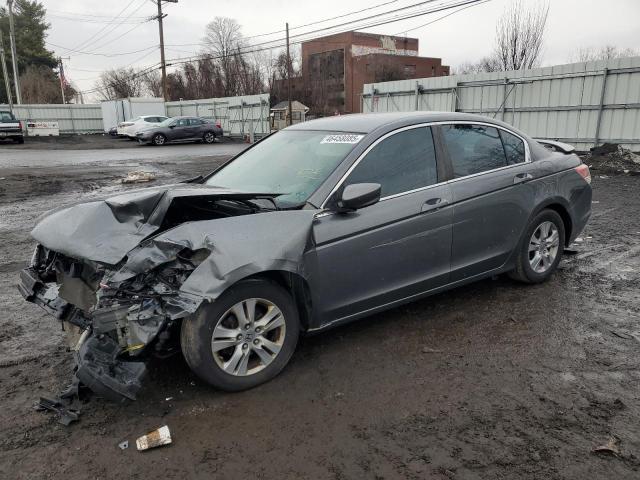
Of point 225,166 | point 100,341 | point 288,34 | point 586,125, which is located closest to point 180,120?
point 288,34

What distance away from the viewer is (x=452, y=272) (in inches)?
162

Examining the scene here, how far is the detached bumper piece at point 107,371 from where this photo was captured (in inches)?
110

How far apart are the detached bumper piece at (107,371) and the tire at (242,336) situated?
1.06 ft

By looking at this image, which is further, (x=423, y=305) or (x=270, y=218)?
(x=423, y=305)

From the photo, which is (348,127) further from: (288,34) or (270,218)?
(288,34)

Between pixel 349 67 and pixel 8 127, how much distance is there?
167ft

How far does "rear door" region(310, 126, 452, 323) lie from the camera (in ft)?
11.2

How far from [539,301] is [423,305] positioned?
1.08 metres

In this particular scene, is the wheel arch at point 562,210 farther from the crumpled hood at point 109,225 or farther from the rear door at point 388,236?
the crumpled hood at point 109,225

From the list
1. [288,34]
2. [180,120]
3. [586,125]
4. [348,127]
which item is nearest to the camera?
[348,127]

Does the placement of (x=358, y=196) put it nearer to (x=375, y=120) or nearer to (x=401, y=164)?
(x=401, y=164)

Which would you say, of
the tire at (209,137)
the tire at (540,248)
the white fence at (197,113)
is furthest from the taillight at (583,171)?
the tire at (209,137)

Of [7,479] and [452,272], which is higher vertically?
[452,272]

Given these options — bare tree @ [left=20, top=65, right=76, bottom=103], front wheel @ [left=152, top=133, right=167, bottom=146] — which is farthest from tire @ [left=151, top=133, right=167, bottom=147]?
bare tree @ [left=20, top=65, right=76, bottom=103]
